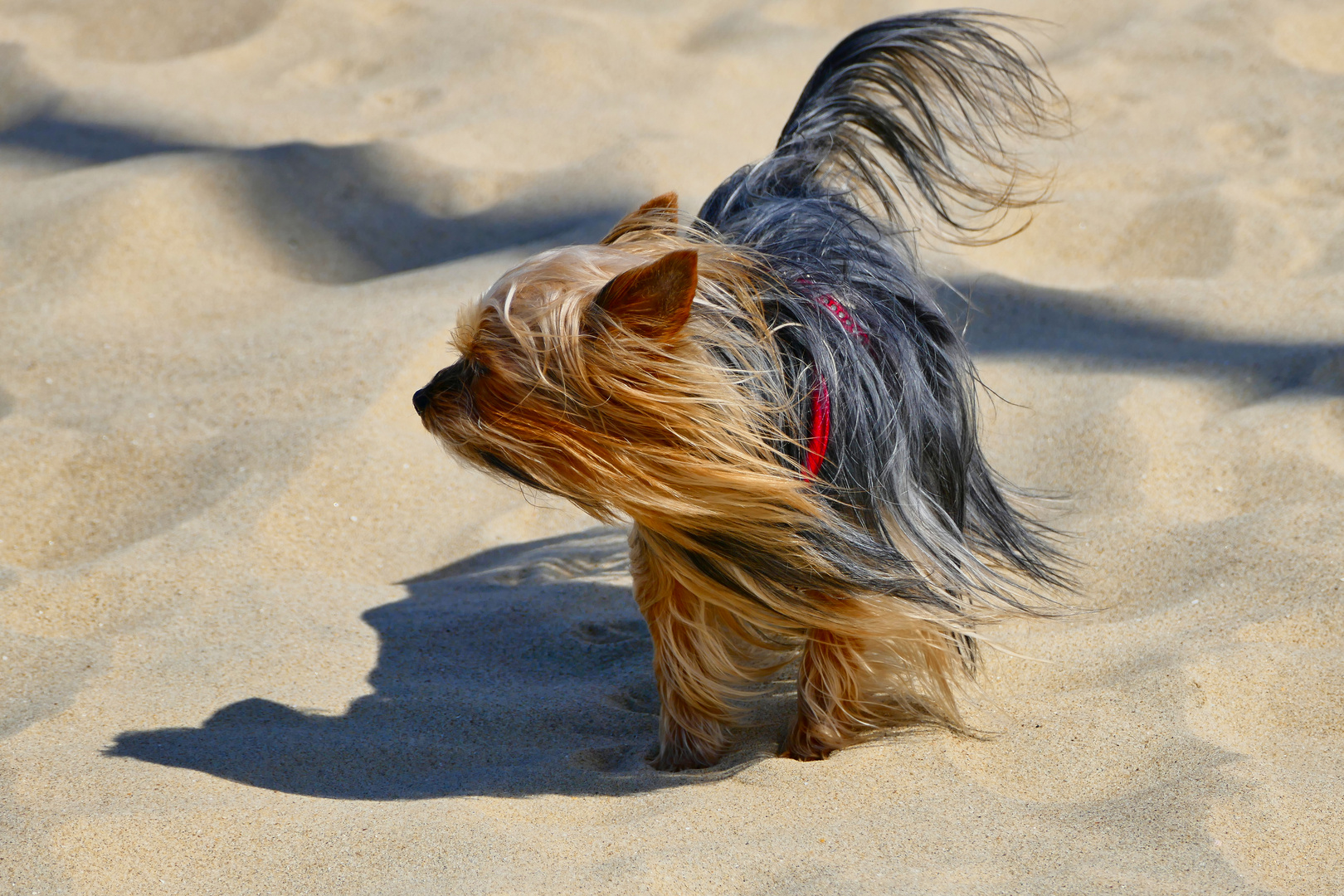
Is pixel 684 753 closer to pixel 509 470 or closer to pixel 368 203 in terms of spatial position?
pixel 509 470

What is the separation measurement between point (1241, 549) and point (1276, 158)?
2.57m

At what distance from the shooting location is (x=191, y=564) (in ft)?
9.69

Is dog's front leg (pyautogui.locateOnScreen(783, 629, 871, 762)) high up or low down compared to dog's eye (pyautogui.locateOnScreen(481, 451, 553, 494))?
down

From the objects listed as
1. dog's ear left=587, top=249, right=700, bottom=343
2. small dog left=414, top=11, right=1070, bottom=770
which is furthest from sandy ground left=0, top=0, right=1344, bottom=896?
dog's ear left=587, top=249, right=700, bottom=343

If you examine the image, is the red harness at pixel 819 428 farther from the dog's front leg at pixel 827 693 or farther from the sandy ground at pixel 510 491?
the sandy ground at pixel 510 491

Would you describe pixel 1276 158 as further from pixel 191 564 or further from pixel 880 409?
pixel 191 564

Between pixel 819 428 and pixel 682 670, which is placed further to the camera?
pixel 682 670

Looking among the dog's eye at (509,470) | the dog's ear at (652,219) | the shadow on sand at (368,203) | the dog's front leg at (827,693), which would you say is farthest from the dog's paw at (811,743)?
the shadow on sand at (368,203)

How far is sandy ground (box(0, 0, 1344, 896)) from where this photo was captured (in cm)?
202

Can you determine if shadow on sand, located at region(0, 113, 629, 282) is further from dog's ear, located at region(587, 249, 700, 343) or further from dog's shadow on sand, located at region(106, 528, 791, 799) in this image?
dog's ear, located at region(587, 249, 700, 343)

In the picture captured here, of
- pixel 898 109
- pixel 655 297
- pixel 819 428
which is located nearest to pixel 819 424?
pixel 819 428

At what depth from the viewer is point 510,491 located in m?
3.58

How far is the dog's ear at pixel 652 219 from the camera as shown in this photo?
7.39 feet

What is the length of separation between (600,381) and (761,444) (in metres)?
0.28
